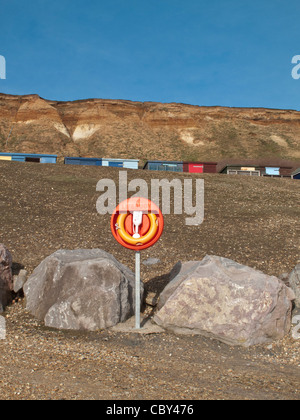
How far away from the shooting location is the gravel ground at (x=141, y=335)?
4.53m

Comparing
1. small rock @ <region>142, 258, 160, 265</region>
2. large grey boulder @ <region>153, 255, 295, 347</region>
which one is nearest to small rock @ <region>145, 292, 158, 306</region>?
large grey boulder @ <region>153, 255, 295, 347</region>

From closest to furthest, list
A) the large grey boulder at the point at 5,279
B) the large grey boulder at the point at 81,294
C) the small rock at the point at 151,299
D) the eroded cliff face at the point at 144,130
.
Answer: the large grey boulder at the point at 81,294
the large grey boulder at the point at 5,279
the small rock at the point at 151,299
the eroded cliff face at the point at 144,130

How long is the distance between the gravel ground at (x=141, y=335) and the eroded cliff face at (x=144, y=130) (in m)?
59.3

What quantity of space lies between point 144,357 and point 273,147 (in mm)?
85882

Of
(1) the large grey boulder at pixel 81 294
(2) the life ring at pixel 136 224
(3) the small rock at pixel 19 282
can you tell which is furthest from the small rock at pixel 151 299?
(3) the small rock at pixel 19 282

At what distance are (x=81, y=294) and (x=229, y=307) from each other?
8.68 ft

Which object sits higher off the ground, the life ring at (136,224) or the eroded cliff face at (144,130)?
the eroded cliff face at (144,130)

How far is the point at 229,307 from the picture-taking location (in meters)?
7.03

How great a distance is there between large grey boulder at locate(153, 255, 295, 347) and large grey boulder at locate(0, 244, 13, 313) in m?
3.14

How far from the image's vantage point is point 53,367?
5.07 metres

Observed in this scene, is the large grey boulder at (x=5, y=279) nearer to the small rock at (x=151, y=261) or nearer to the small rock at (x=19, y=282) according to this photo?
the small rock at (x=19, y=282)

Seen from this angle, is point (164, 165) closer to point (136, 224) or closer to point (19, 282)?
point (19, 282)

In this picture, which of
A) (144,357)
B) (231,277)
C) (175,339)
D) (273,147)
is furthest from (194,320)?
(273,147)

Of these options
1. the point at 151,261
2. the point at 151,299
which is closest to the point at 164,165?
the point at 151,261
